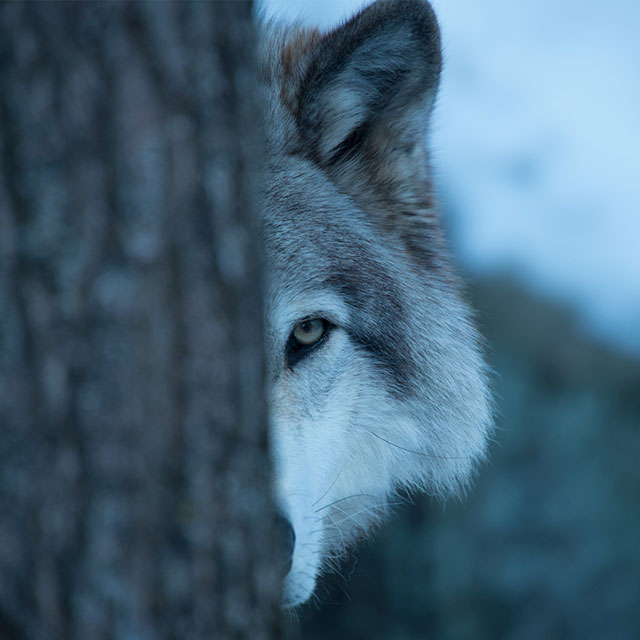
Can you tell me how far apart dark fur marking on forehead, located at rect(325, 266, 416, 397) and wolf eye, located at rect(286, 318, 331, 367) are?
0.35 feet

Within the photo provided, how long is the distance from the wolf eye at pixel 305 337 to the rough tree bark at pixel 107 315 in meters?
1.11

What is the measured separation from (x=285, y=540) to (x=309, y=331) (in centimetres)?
72

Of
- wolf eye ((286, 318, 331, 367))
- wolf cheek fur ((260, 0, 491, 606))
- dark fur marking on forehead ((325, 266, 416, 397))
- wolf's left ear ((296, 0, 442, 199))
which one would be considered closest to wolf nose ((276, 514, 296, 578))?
wolf cheek fur ((260, 0, 491, 606))

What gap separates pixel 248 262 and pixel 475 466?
1955 mm

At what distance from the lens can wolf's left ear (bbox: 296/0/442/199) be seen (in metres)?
2.15

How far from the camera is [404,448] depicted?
2.48 m

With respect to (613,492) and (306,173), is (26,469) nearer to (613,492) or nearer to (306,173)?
(306,173)

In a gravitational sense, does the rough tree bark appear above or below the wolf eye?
above

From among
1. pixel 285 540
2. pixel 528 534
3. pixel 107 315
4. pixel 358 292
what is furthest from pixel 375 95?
pixel 528 534

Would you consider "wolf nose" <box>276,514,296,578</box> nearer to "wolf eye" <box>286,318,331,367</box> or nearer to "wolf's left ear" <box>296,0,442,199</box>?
"wolf eye" <box>286,318,331,367</box>

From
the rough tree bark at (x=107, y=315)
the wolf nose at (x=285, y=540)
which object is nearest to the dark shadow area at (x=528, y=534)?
the wolf nose at (x=285, y=540)

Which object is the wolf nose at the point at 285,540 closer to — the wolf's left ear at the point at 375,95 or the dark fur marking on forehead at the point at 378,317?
the dark fur marking on forehead at the point at 378,317

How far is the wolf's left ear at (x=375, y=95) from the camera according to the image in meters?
2.15

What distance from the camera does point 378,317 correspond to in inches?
91.0
